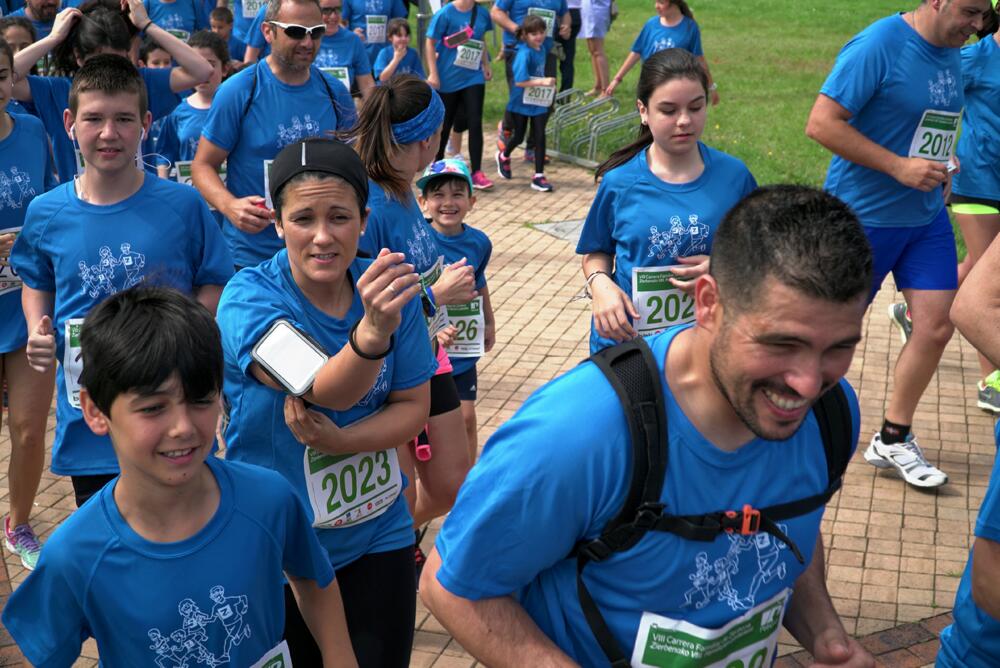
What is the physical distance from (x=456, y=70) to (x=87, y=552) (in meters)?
10.6

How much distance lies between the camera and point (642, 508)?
2311 millimetres

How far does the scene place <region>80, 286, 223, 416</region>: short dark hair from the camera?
2721 mm

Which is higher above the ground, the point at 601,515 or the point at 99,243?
the point at 601,515

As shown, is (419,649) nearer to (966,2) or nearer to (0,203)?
(0,203)

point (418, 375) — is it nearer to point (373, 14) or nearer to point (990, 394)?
point (990, 394)

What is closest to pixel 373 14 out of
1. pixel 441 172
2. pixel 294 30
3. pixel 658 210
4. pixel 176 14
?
pixel 176 14

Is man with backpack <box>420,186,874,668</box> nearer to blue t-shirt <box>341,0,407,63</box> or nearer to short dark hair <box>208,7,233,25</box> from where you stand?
short dark hair <box>208,7,233,25</box>

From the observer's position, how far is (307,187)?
11.6 feet

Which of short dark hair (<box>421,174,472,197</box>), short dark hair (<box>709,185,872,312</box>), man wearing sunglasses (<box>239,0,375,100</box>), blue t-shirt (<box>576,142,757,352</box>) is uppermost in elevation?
short dark hair (<box>709,185,872,312</box>)

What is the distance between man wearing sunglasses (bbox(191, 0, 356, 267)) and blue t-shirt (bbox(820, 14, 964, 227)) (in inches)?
95.9

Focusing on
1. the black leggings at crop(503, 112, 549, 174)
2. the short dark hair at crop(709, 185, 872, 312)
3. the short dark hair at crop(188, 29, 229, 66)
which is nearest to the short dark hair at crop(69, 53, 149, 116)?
the short dark hair at crop(709, 185, 872, 312)

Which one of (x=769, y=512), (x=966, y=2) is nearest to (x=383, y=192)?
(x=769, y=512)

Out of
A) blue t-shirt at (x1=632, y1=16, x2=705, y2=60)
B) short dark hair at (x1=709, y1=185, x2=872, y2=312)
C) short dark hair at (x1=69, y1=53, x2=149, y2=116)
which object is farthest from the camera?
blue t-shirt at (x1=632, y1=16, x2=705, y2=60)

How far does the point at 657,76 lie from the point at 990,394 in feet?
11.1
